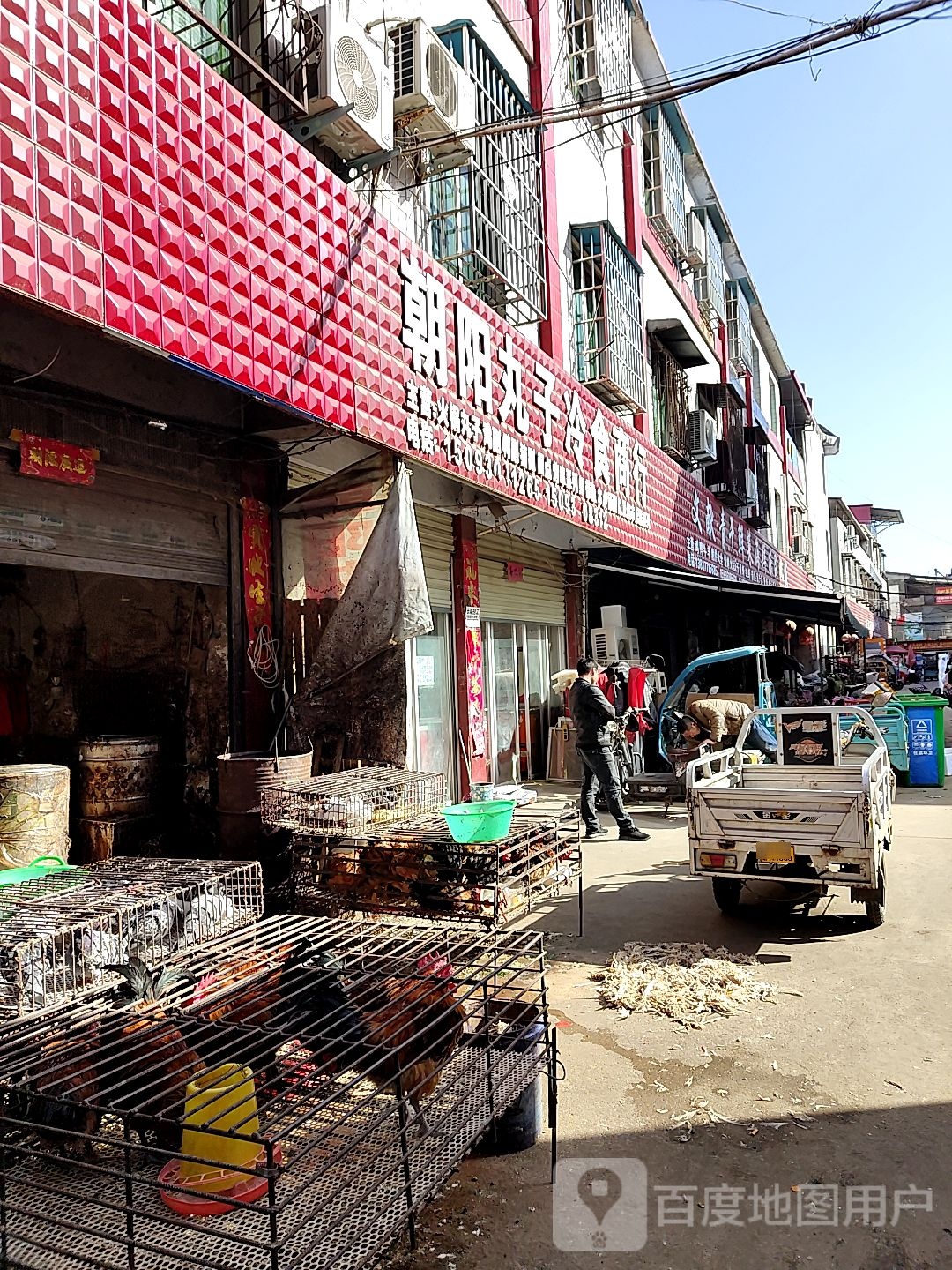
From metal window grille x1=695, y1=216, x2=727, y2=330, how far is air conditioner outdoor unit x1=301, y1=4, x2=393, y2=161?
17.7m

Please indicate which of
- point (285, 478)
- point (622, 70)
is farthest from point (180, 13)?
point (622, 70)

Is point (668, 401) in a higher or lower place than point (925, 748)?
higher

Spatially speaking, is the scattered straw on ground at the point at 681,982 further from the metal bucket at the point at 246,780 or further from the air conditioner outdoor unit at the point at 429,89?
the air conditioner outdoor unit at the point at 429,89

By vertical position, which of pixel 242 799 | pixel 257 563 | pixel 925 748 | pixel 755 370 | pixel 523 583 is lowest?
pixel 925 748

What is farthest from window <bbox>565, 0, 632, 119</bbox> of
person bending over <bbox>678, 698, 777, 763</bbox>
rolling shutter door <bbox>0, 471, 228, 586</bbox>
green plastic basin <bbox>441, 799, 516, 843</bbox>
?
green plastic basin <bbox>441, 799, 516, 843</bbox>

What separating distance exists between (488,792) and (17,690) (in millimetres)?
4003

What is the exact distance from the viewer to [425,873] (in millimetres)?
4891

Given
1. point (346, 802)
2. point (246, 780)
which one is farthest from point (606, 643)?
point (246, 780)

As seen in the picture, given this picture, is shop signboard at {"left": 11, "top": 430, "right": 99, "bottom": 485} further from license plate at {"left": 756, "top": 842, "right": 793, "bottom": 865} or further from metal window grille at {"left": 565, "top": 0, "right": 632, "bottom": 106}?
metal window grille at {"left": 565, "top": 0, "right": 632, "bottom": 106}

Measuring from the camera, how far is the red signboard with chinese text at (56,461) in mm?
4906

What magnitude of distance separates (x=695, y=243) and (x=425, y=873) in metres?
21.6

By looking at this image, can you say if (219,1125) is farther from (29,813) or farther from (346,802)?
(29,813)

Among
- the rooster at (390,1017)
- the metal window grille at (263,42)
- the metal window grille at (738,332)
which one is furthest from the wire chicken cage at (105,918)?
the metal window grille at (738,332)

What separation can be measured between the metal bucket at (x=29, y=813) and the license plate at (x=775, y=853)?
466 centimetres
